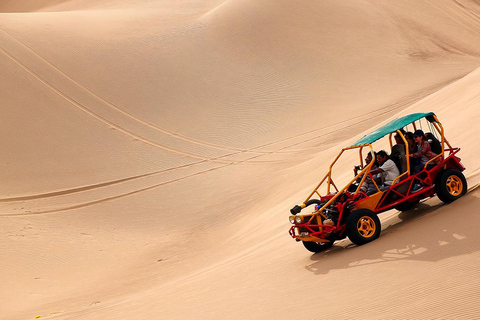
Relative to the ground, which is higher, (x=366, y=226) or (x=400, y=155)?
(x=400, y=155)

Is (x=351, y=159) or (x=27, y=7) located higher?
(x=27, y=7)

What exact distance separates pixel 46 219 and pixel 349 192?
Result: 1139 cm

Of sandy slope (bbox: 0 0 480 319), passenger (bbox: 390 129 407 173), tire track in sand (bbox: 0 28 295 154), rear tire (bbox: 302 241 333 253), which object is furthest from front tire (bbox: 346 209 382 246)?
tire track in sand (bbox: 0 28 295 154)

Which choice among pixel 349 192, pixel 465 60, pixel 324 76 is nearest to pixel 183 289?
pixel 349 192

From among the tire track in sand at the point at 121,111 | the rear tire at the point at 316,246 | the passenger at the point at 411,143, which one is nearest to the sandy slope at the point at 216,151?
the tire track in sand at the point at 121,111

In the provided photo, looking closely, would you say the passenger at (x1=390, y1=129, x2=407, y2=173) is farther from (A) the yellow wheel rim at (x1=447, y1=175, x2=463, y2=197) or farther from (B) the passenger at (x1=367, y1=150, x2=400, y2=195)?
(A) the yellow wheel rim at (x1=447, y1=175, x2=463, y2=197)

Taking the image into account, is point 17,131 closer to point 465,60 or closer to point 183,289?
point 183,289

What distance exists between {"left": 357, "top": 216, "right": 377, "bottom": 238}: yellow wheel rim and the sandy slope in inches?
9.4

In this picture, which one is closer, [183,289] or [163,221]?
[183,289]

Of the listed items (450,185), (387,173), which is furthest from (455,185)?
(387,173)

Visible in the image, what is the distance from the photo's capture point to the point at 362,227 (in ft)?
27.5

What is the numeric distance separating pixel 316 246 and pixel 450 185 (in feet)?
7.23

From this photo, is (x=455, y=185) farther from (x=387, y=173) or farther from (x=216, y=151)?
(x=216, y=151)

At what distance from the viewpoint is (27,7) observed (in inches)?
2601
